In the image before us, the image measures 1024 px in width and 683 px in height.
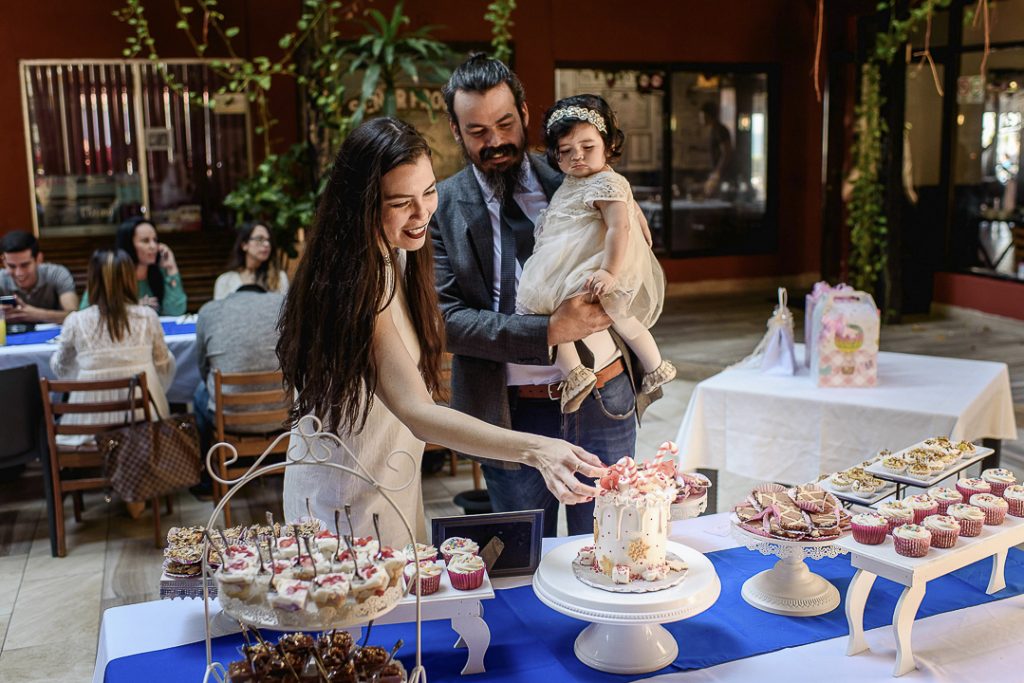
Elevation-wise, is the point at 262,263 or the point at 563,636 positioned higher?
the point at 262,263

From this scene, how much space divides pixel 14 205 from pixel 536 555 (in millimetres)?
8223

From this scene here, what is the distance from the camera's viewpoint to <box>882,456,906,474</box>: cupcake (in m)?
2.59

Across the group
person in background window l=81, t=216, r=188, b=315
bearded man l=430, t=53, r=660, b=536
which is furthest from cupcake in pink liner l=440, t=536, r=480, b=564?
person in background window l=81, t=216, r=188, b=315

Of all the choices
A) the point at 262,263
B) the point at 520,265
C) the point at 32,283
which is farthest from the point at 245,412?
the point at 520,265

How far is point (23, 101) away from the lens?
8.86 m

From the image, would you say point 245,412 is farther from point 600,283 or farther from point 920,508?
point 920,508

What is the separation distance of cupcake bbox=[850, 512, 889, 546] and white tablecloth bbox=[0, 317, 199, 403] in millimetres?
3948

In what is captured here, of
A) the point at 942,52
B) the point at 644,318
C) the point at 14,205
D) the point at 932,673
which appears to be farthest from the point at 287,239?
the point at 942,52

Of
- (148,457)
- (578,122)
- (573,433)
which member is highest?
(578,122)

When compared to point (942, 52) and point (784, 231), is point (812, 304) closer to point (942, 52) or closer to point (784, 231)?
point (942, 52)

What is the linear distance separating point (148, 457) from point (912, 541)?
136 inches

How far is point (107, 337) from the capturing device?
4746 millimetres

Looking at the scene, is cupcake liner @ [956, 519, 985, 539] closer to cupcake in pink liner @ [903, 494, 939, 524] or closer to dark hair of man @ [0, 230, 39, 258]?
cupcake in pink liner @ [903, 494, 939, 524]

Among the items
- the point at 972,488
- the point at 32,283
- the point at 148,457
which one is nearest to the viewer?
the point at 972,488
